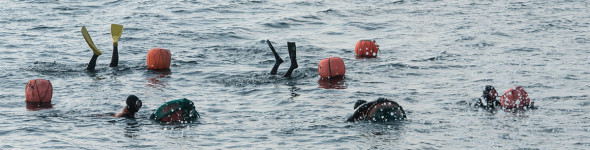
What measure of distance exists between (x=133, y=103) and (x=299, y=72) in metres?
6.91

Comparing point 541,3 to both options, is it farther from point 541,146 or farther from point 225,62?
point 541,146

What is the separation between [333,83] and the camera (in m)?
19.0

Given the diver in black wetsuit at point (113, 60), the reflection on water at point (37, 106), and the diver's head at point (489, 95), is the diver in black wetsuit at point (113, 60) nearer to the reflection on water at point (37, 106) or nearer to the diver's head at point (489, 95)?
the reflection on water at point (37, 106)

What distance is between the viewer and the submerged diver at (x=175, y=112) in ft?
46.4

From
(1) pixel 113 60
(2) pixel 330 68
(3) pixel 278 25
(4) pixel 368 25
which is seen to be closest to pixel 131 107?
(2) pixel 330 68

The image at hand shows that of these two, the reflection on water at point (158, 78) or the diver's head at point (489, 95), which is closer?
the diver's head at point (489, 95)

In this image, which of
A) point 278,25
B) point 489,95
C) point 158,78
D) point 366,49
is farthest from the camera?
point 278,25

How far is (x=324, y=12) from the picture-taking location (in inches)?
1379

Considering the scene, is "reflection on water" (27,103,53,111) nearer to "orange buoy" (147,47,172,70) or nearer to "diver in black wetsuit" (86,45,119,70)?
"diver in black wetsuit" (86,45,119,70)

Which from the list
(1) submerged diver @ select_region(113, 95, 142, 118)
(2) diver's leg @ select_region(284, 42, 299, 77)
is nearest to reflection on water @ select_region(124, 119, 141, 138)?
(1) submerged diver @ select_region(113, 95, 142, 118)

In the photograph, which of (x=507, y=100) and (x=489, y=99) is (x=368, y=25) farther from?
(x=507, y=100)

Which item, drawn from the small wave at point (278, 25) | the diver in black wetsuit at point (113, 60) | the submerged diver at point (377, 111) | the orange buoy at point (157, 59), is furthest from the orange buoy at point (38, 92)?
the small wave at point (278, 25)

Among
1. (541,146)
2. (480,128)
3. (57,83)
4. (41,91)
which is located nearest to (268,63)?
(57,83)

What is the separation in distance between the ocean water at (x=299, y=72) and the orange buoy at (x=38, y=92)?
33 cm
